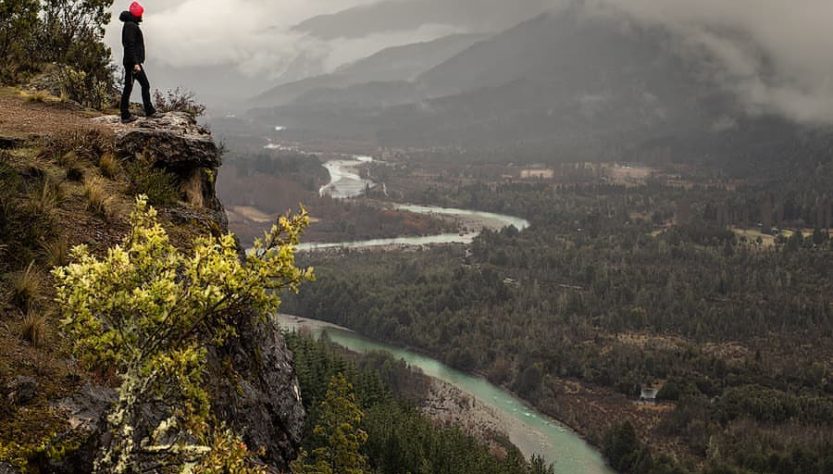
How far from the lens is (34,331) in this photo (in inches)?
331

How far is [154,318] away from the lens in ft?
20.0

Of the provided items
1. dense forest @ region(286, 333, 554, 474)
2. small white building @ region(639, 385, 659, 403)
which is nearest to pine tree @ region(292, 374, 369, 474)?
dense forest @ region(286, 333, 554, 474)

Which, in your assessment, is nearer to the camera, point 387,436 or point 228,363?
point 228,363

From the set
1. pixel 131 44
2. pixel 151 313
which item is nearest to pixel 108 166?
pixel 131 44

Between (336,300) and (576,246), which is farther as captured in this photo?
(576,246)

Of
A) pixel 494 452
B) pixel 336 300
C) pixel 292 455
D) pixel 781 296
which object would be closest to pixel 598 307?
pixel 781 296

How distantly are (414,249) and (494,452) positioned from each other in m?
110

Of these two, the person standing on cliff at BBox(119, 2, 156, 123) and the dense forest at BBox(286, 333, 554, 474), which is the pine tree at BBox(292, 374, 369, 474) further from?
the person standing on cliff at BBox(119, 2, 156, 123)

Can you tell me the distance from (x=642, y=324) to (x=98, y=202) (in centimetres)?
12976

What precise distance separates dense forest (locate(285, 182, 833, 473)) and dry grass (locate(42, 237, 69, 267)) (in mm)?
75091

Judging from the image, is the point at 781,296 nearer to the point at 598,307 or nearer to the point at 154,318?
the point at 598,307

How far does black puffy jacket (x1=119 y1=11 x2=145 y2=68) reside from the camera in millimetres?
15780

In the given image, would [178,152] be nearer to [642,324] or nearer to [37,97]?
[37,97]

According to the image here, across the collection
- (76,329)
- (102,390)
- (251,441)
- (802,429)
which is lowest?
(802,429)
